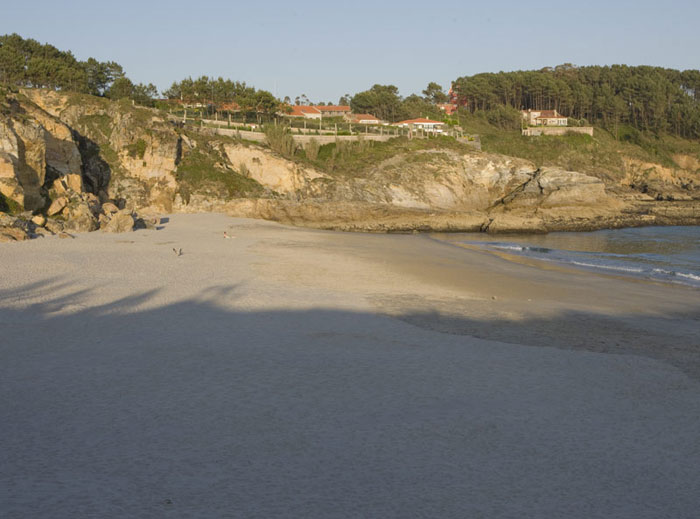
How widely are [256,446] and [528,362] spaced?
4.91 metres

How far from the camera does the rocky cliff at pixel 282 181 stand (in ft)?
121

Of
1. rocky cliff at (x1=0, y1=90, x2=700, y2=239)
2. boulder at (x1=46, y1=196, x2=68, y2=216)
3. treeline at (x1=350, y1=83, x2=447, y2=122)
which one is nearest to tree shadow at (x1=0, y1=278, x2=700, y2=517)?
boulder at (x1=46, y1=196, x2=68, y2=216)

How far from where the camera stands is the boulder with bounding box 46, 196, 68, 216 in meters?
27.0

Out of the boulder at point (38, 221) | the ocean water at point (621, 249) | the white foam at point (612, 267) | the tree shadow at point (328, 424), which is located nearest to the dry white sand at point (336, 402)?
the tree shadow at point (328, 424)

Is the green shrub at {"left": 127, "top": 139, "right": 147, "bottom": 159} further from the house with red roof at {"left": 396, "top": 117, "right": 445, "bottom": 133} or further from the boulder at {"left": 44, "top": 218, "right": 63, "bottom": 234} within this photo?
the house with red roof at {"left": 396, "top": 117, "right": 445, "bottom": 133}

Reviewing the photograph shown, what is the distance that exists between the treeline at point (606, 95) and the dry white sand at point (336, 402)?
99021mm

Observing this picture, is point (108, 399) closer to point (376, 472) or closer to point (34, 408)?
point (34, 408)

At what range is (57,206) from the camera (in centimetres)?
2727

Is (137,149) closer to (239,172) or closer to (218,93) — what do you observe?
(239,172)

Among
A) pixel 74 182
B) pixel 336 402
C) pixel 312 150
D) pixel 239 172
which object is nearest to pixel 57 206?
pixel 74 182

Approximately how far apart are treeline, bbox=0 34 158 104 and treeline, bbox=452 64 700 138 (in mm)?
67541

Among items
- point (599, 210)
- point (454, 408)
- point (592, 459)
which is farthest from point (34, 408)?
point (599, 210)

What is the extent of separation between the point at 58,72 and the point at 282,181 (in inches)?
1145

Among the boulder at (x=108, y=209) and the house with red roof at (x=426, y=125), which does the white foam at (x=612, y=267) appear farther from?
the house with red roof at (x=426, y=125)
